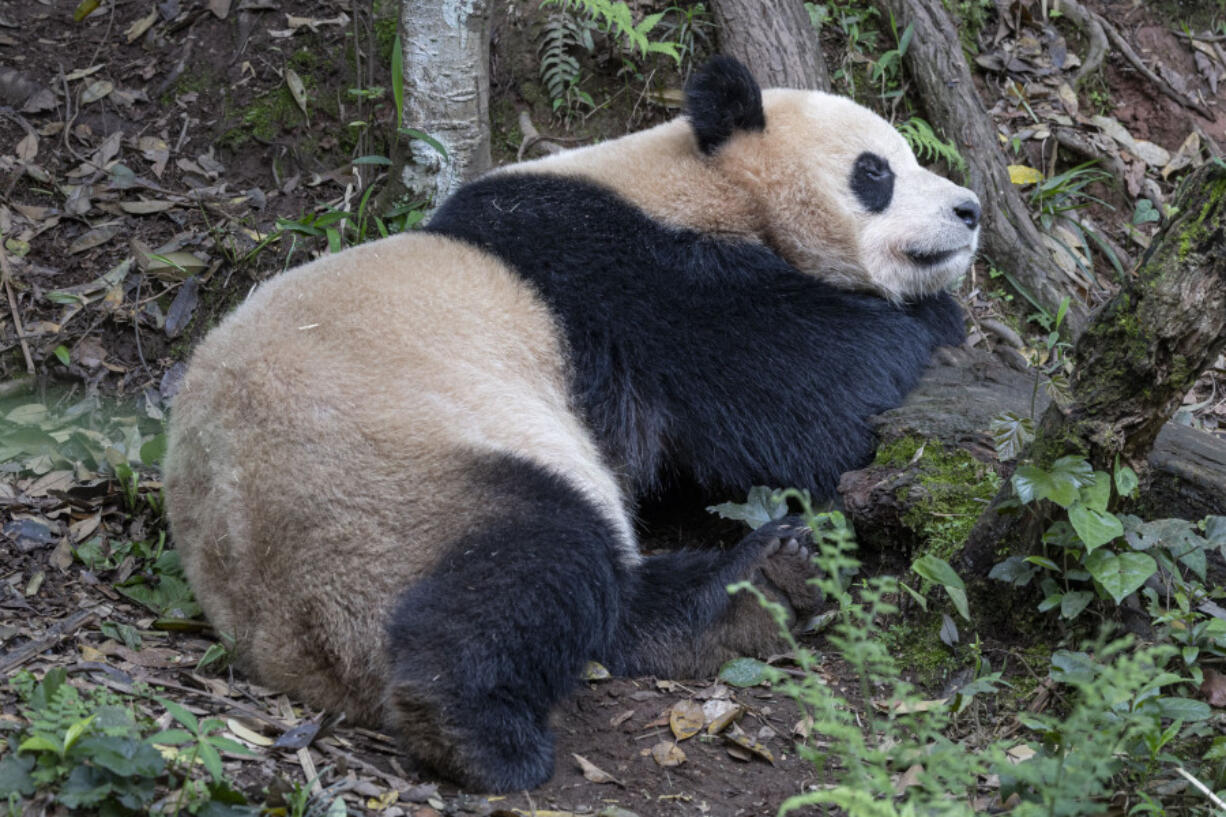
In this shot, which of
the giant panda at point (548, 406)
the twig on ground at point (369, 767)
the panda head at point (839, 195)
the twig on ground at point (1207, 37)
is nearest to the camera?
the twig on ground at point (369, 767)

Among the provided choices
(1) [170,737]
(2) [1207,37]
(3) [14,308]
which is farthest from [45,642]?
(2) [1207,37]

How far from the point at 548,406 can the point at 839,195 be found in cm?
187

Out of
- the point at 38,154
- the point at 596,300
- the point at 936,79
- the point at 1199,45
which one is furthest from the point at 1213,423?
the point at 38,154

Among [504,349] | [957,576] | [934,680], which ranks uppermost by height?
[504,349]

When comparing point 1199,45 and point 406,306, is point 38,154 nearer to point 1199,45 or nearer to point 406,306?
point 406,306

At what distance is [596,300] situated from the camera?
4703 millimetres

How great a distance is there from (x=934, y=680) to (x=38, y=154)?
6.07 meters

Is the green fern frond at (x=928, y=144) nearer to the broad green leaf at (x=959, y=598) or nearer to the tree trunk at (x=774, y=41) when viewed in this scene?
the tree trunk at (x=774, y=41)

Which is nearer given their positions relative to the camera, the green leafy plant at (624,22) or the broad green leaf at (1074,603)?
the broad green leaf at (1074,603)

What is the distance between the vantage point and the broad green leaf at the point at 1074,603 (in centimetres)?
364

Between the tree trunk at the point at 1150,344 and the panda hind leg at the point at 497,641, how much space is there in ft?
5.20

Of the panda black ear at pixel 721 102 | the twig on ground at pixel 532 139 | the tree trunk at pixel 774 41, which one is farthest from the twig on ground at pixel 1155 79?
the panda black ear at pixel 721 102

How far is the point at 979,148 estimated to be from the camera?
7.23m

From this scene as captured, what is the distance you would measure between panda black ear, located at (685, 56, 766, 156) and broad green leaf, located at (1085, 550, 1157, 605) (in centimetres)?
261
